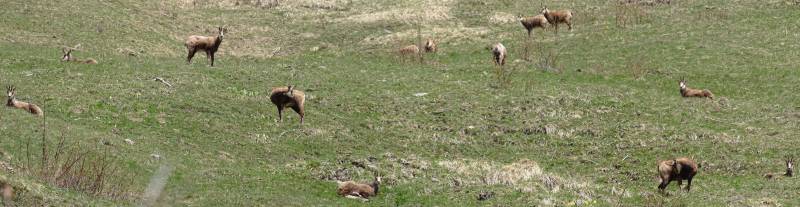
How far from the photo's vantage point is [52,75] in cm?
3030

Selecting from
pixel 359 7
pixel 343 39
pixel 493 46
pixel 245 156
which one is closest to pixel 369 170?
pixel 245 156

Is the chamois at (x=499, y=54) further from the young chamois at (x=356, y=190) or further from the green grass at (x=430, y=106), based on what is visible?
the young chamois at (x=356, y=190)

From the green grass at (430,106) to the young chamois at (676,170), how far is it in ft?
1.25

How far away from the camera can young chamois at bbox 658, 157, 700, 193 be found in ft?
72.4

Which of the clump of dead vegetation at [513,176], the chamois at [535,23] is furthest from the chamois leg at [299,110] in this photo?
the chamois at [535,23]

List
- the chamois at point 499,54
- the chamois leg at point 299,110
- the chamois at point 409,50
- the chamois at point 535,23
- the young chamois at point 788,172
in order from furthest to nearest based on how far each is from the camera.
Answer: the chamois at point 535,23 < the chamois at point 409,50 < the chamois at point 499,54 < the chamois leg at point 299,110 < the young chamois at point 788,172

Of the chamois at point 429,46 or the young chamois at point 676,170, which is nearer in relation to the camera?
the young chamois at point 676,170

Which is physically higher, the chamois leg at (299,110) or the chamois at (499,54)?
the chamois leg at (299,110)

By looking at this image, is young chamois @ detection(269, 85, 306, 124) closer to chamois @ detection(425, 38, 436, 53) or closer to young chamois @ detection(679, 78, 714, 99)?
young chamois @ detection(679, 78, 714, 99)

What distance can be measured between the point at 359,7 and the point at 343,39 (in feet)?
28.1

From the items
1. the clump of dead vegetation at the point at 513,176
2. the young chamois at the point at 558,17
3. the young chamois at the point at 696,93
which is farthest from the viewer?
the young chamois at the point at 558,17

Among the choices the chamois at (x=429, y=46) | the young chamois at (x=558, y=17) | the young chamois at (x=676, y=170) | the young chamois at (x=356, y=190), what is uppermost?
the young chamois at (x=356, y=190)

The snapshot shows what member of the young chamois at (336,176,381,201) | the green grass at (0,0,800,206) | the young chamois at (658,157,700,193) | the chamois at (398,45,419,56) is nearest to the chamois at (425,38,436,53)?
the green grass at (0,0,800,206)

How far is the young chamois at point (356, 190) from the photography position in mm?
20297
